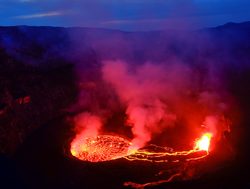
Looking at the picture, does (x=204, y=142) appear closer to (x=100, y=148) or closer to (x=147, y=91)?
(x=100, y=148)

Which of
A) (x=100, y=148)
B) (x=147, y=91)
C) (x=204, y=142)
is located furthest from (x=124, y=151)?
(x=147, y=91)

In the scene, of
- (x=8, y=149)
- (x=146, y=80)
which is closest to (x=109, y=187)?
(x=8, y=149)

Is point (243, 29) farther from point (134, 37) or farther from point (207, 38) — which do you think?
point (134, 37)

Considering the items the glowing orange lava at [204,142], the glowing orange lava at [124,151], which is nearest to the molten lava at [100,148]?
the glowing orange lava at [124,151]

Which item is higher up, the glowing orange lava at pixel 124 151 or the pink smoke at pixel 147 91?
the pink smoke at pixel 147 91

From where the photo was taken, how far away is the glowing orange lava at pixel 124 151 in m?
11.0

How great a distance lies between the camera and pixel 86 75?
61.9 ft

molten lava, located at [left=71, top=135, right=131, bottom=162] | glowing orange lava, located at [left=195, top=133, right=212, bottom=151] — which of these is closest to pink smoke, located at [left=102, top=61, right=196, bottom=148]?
molten lava, located at [left=71, top=135, right=131, bottom=162]

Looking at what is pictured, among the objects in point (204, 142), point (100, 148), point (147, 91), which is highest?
point (147, 91)

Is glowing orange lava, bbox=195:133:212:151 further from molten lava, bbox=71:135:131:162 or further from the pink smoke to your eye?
molten lava, bbox=71:135:131:162

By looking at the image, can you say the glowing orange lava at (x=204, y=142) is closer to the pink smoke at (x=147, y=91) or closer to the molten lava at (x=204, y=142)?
the molten lava at (x=204, y=142)

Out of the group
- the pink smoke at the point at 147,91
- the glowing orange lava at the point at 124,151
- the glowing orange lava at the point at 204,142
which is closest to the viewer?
the glowing orange lava at the point at 124,151

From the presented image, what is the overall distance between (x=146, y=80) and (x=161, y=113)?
436 cm

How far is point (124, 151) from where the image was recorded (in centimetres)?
1171
